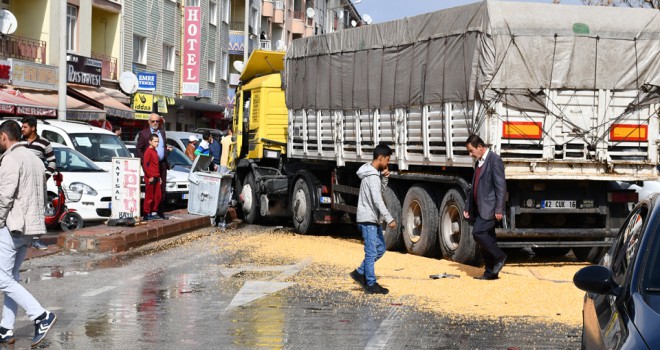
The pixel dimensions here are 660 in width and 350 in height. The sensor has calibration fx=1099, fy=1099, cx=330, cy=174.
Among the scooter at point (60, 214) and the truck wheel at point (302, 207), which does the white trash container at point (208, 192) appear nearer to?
the truck wheel at point (302, 207)

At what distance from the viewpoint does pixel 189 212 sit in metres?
21.5

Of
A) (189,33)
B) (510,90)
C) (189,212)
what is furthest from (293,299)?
(189,33)

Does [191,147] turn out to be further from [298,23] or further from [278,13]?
[298,23]

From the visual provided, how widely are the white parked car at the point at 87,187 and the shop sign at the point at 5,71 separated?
38.8 ft

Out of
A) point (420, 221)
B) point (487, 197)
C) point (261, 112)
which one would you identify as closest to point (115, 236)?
point (420, 221)

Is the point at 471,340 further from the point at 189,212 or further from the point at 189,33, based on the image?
the point at 189,33

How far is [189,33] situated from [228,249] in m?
34.5

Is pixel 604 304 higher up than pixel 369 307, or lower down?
higher up

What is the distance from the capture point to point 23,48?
34344 millimetres

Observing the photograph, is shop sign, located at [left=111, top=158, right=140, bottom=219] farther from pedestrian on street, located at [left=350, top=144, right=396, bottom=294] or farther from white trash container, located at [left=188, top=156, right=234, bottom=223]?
pedestrian on street, located at [left=350, top=144, right=396, bottom=294]

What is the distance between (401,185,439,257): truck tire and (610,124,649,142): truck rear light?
2.69m

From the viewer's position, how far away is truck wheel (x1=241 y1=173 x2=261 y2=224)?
22.6m

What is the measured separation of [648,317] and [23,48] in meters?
32.1

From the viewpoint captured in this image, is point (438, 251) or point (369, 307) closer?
point (369, 307)
